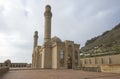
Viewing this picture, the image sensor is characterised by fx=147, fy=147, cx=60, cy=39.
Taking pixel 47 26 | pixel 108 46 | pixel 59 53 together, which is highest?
pixel 47 26

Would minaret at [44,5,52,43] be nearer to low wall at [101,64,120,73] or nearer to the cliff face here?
low wall at [101,64,120,73]

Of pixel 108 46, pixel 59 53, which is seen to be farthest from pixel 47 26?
pixel 108 46

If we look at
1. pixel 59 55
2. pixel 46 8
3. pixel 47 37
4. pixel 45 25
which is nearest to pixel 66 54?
pixel 59 55

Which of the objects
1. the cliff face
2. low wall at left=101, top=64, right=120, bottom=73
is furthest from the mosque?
the cliff face

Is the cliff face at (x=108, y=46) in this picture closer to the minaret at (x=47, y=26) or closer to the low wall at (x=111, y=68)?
the minaret at (x=47, y=26)

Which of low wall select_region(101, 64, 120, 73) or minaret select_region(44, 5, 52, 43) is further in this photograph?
minaret select_region(44, 5, 52, 43)

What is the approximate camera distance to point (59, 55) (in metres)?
31.7

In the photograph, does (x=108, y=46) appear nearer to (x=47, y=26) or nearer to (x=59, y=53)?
→ (x=47, y=26)

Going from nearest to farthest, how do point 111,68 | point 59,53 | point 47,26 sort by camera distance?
point 111,68 < point 59,53 < point 47,26

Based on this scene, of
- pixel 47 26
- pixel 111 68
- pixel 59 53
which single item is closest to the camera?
pixel 111 68

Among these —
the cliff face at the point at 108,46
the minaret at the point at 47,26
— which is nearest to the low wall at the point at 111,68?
the minaret at the point at 47,26

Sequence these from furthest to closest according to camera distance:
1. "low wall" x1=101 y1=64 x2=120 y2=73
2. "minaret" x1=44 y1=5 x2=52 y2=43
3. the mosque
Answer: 1. "minaret" x1=44 y1=5 x2=52 y2=43
2. the mosque
3. "low wall" x1=101 y1=64 x2=120 y2=73

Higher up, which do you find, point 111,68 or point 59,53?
point 59,53

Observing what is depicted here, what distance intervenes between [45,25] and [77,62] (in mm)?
11930
